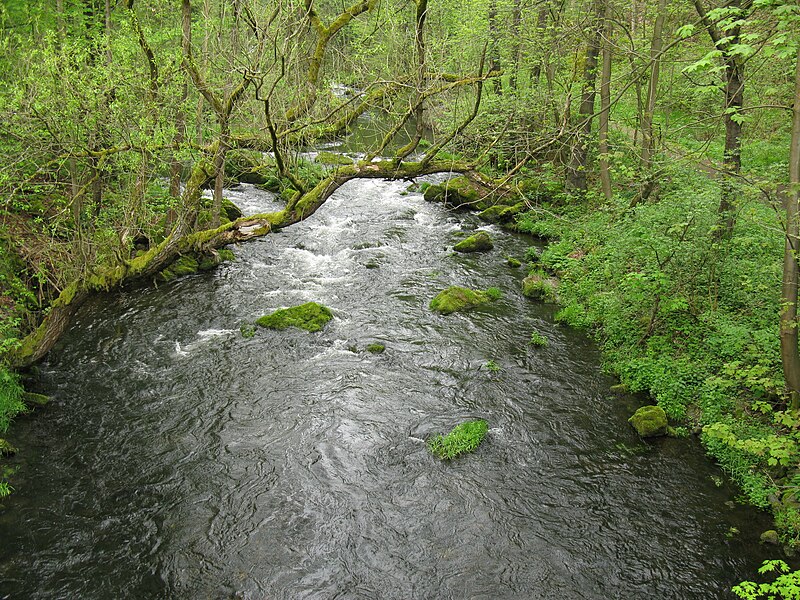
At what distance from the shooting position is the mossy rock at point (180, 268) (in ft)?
59.7

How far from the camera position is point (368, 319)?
15.9 m

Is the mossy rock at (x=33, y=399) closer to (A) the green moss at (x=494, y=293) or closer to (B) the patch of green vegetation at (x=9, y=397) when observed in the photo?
(B) the patch of green vegetation at (x=9, y=397)

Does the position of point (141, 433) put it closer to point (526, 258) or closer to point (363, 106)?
point (363, 106)

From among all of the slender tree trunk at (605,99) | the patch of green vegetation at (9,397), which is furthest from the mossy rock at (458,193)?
the patch of green vegetation at (9,397)

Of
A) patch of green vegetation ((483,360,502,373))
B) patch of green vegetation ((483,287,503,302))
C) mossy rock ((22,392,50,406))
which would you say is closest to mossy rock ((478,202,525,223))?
patch of green vegetation ((483,287,503,302))

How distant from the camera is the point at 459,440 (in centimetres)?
1106

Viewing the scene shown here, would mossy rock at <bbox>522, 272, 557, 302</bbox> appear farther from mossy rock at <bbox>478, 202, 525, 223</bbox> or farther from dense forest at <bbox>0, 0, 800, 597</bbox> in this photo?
mossy rock at <bbox>478, 202, 525, 223</bbox>

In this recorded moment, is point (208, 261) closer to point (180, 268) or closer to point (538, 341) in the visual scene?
point (180, 268)

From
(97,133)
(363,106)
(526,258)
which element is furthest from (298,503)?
(526,258)

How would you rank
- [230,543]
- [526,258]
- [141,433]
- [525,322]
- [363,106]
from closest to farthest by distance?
1. [230,543]
2. [141,433]
3. [363,106]
4. [525,322]
5. [526,258]

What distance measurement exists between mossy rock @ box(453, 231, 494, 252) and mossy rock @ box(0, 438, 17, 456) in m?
14.6

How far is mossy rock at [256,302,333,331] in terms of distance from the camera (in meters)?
15.3

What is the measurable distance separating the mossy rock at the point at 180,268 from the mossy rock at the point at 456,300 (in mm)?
8455

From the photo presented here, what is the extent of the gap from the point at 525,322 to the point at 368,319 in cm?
451
